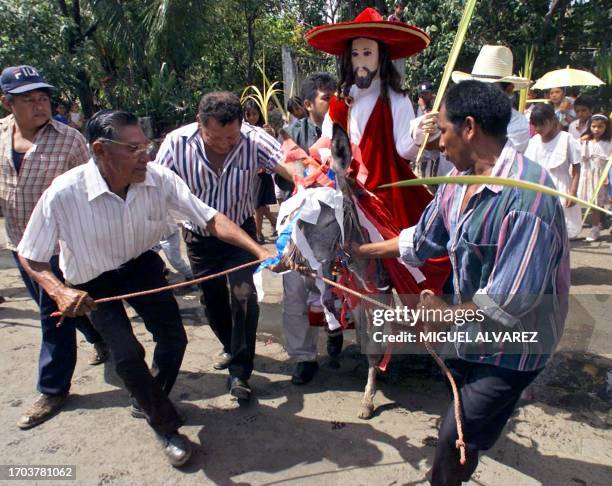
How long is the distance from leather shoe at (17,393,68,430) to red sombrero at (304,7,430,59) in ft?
8.91

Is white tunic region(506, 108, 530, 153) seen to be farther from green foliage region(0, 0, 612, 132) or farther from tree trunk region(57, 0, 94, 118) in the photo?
tree trunk region(57, 0, 94, 118)

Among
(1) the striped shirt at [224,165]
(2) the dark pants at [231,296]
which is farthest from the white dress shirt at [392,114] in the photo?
(2) the dark pants at [231,296]

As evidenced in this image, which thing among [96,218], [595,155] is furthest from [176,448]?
[595,155]

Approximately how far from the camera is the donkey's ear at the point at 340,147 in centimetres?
259

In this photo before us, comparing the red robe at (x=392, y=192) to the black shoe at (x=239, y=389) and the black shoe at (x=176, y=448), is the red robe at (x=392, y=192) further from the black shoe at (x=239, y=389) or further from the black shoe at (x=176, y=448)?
the black shoe at (x=176, y=448)

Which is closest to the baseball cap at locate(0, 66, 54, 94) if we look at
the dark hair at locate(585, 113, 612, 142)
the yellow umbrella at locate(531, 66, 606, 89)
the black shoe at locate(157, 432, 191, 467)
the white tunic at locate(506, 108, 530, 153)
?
the black shoe at locate(157, 432, 191, 467)

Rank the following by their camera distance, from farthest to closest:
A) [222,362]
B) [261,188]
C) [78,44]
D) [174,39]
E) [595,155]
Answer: [174,39] < [78,44] < [595,155] < [261,188] < [222,362]

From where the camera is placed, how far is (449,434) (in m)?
2.07

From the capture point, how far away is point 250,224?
3.64m

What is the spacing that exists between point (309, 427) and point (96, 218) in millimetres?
1586

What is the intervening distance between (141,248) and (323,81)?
2.35 m

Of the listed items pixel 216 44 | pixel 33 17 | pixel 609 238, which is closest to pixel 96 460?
pixel 609 238

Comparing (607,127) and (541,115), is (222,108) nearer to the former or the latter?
(541,115)

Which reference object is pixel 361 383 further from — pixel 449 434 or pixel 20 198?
pixel 20 198
